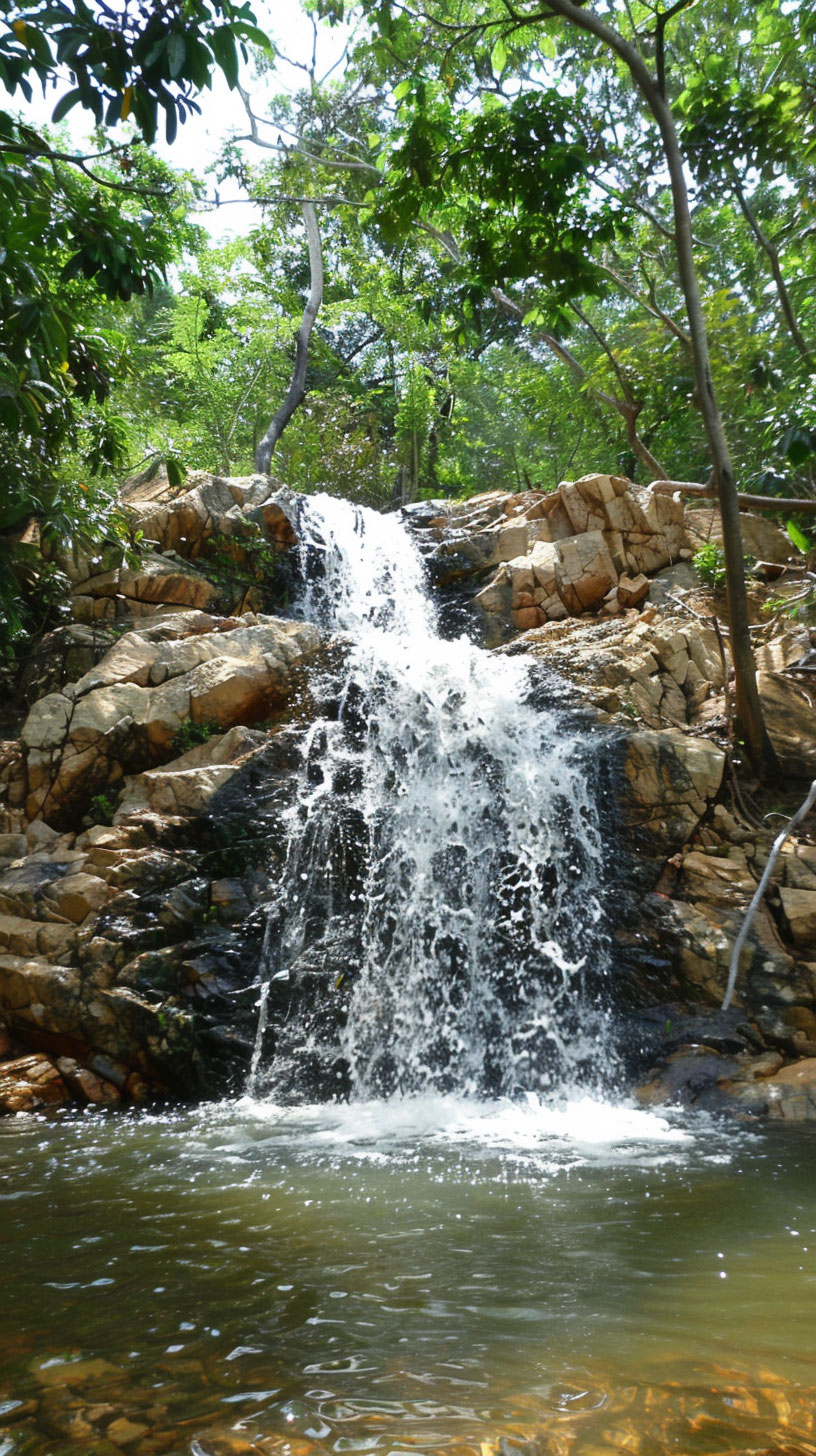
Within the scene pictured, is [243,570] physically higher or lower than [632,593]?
higher

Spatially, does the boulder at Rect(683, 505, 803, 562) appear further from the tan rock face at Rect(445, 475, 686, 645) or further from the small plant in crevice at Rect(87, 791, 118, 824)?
the small plant in crevice at Rect(87, 791, 118, 824)

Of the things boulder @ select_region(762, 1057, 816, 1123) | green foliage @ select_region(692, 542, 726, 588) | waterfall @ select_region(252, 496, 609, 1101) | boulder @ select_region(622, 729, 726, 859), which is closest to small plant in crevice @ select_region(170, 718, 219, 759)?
waterfall @ select_region(252, 496, 609, 1101)

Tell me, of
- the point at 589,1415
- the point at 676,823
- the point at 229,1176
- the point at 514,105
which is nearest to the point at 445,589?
the point at 676,823

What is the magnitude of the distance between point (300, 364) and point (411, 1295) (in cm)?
1985

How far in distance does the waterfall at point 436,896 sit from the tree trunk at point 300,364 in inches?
393

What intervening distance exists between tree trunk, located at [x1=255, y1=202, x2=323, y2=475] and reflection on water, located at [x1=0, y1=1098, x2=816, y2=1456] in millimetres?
15616

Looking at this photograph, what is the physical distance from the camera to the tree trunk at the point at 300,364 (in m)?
18.6

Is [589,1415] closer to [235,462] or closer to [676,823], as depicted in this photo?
[676,823]

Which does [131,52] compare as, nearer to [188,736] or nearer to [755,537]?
[188,736]

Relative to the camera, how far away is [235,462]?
2416 centimetres

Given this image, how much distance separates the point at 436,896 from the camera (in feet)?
25.5

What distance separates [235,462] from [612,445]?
1160 centimetres

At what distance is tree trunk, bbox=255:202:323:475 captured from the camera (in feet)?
61.0

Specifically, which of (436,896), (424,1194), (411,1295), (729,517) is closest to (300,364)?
(729,517)
